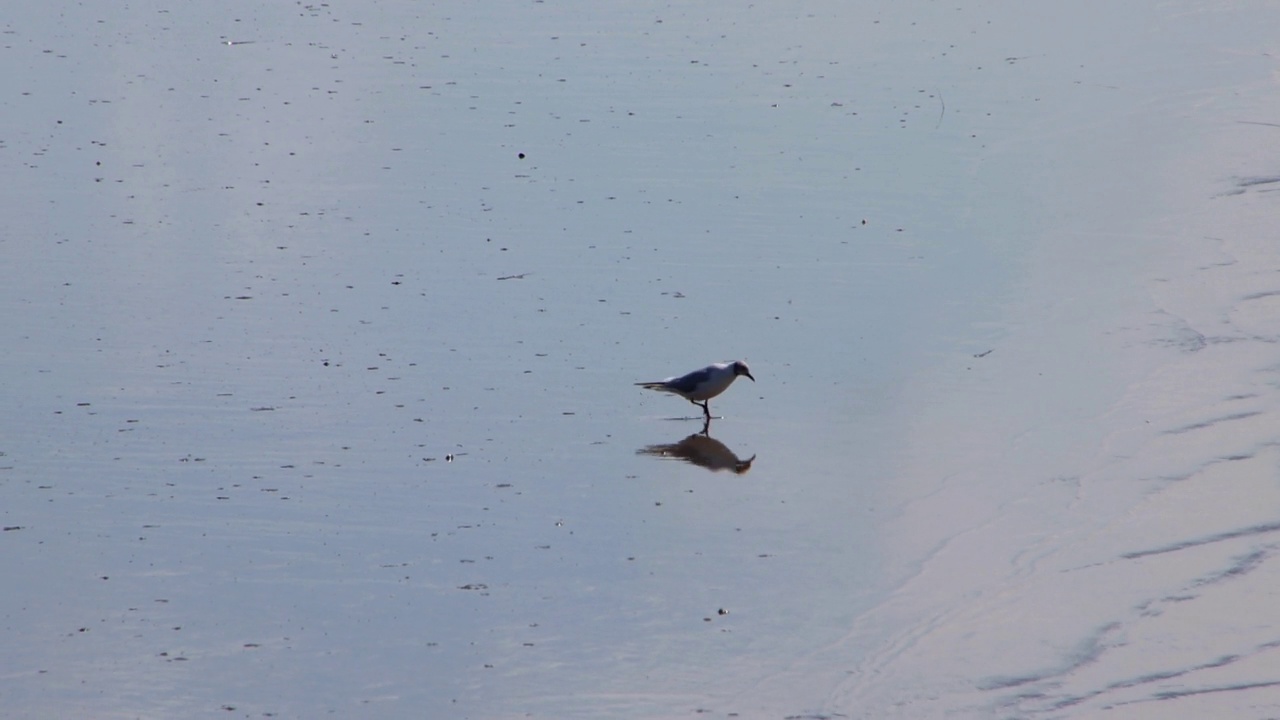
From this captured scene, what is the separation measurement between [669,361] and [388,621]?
11.3 feet

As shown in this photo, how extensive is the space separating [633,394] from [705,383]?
552 millimetres

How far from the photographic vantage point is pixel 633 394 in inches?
398

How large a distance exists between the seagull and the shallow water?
181 millimetres

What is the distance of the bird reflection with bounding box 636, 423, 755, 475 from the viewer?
30.3ft

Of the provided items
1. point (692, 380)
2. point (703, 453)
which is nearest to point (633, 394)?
point (692, 380)

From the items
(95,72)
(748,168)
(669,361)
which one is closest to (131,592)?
(669,361)

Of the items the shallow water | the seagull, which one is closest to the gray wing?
the seagull

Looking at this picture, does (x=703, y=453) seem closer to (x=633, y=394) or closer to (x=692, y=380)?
(x=692, y=380)

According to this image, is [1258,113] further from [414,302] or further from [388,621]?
[388,621]

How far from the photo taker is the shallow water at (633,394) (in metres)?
7.20

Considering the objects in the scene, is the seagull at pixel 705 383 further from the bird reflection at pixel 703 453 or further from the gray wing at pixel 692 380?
the bird reflection at pixel 703 453

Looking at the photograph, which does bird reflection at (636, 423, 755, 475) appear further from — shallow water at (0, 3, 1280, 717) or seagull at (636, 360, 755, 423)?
seagull at (636, 360, 755, 423)

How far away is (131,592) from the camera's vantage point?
7.64 m

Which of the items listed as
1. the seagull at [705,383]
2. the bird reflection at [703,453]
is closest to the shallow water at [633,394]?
the bird reflection at [703,453]
